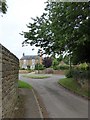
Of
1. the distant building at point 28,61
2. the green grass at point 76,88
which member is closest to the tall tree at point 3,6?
the green grass at point 76,88

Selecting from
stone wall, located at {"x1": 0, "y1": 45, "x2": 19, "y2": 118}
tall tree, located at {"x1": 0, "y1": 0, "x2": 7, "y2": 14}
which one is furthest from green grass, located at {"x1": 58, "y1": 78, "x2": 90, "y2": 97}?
stone wall, located at {"x1": 0, "y1": 45, "x2": 19, "y2": 118}

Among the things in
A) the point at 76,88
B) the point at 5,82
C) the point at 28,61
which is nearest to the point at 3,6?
the point at 76,88

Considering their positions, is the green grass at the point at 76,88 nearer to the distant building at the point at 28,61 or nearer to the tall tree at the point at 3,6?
the tall tree at the point at 3,6

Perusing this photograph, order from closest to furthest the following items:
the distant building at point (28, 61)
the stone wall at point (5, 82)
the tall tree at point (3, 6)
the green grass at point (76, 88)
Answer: the stone wall at point (5, 82) → the tall tree at point (3, 6) → the green grass at point (76, 88) → the distant building at point (28, 61)

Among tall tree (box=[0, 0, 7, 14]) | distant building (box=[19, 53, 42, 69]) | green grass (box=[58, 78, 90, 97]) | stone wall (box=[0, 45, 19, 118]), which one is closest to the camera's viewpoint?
stone wall (box=[0, 45, 19, 118])

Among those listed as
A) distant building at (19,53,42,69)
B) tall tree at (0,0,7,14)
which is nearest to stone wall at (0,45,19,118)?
tall tree at (0,0,7,14)

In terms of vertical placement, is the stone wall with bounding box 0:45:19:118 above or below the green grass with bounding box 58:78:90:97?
above

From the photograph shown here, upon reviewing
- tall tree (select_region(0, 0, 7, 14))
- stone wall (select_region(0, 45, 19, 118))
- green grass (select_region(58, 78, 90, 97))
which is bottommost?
green grass (select_region(58, 78, 90, 97))

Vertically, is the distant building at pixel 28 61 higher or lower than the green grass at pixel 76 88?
higher

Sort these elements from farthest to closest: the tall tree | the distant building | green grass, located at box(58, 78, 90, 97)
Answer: the distant building, green grass, located at box(58, 78, 90, 97), the tall tree

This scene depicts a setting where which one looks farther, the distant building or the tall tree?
the distant building

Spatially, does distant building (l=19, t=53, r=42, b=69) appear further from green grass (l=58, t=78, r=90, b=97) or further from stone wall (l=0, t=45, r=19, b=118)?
stone wall (l=0, t=45, r=19, b=118)

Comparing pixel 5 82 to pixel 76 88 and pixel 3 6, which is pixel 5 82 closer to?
pixel 3 6

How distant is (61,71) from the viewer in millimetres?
78062
